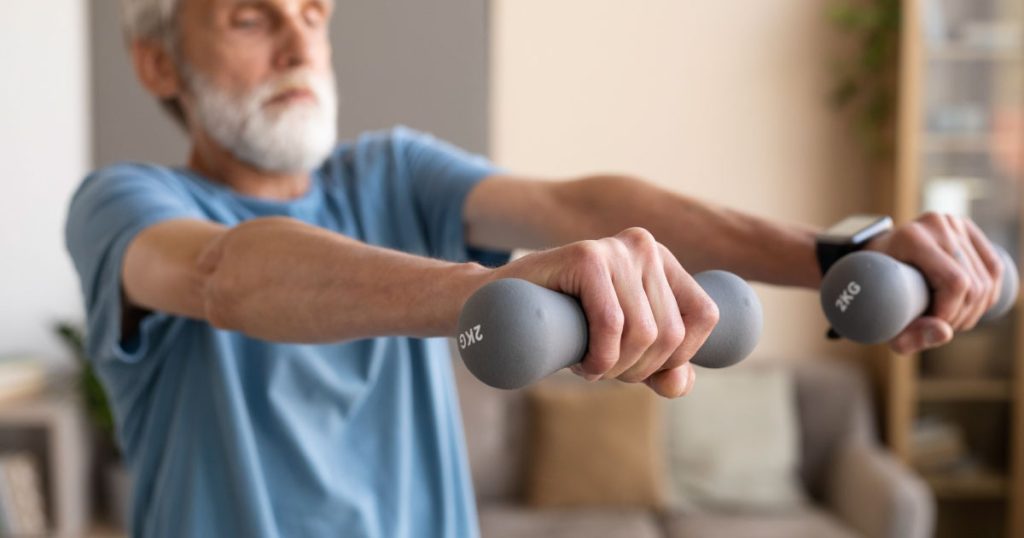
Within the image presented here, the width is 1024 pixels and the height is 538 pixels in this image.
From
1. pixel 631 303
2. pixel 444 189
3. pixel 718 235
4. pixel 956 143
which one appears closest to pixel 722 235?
pixel 718 235

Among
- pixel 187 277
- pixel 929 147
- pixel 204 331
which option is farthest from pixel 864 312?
pixel 929 147

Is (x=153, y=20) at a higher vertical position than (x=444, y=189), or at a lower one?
higher

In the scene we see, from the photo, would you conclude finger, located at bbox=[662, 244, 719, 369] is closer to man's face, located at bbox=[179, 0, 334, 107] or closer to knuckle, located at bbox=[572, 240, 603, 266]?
knuckle, located at bbox=[572, 240, 603, 266]

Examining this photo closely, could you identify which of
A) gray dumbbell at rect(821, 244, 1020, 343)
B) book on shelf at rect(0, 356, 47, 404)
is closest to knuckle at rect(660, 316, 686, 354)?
gray dumbbell at rect(821, 244, 1020, 343)

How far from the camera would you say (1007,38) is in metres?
3.49

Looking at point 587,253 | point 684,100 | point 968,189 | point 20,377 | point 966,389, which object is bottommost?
point 966,389

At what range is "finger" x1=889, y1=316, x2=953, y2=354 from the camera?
989 millimetres

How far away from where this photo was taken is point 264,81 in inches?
52.2

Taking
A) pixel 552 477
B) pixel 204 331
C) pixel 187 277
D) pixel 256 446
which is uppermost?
pixel 187 277

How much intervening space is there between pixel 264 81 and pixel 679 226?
21.4 inches

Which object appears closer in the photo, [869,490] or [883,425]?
[869,490]

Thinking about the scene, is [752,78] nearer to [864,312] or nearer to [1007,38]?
[1007,38]

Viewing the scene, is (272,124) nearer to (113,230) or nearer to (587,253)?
(113,230)

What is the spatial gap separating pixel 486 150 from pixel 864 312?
4.03 ft
